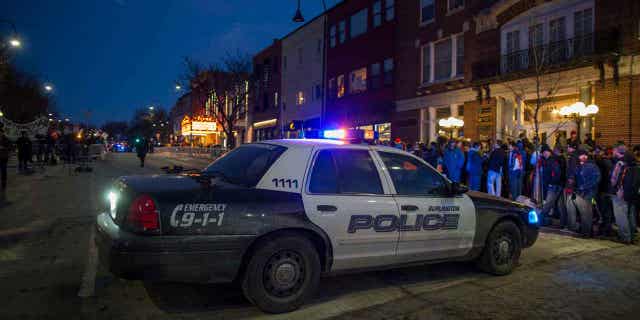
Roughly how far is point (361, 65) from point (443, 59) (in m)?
6.46

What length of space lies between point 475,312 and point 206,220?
8.96 ft

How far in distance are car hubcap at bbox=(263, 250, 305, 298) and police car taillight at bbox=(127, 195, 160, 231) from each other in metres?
1.08

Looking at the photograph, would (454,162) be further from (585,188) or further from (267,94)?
(267,94)

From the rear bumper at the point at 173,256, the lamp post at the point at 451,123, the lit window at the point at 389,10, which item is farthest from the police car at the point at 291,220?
the lit window at the point at 389,10

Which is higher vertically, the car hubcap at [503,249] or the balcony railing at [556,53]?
the balcony railing at [556,53]

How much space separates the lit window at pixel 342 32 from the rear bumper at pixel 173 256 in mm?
26341

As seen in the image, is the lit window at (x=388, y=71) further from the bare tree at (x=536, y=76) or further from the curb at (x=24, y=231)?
the curb at (x=24, y=231)

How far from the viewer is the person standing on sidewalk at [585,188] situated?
26.6 ft

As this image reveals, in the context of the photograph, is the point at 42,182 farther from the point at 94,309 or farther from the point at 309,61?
the point at 309,61

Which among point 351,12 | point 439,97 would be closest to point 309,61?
point 351,12

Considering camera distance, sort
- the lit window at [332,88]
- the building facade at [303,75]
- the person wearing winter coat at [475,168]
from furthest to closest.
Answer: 1. the building facade at [303,75]
2. the lit window at [332,88]
3. the person wearing winter coat at [475,168]

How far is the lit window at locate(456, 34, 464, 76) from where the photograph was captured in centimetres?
2042

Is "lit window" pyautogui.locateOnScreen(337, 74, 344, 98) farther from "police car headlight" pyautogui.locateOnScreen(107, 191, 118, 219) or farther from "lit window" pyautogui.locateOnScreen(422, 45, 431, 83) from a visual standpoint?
"police car headlight" pyautogui.locateOnScreen(107, 191, 118, 219)

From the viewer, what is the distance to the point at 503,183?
12680mm
